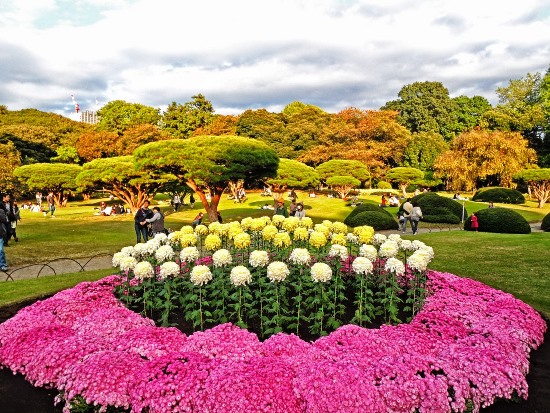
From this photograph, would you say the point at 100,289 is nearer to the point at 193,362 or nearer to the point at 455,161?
the point at 193,362

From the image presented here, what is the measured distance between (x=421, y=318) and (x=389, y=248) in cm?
139

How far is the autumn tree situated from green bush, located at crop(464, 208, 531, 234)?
24.7m

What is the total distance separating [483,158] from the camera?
4509 centimetres

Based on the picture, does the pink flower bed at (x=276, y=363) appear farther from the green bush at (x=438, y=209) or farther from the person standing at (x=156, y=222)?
the green bush at (x=438, y=209)

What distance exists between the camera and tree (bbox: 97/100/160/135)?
6438cm

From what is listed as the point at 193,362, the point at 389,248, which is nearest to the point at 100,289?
the point at 193,362

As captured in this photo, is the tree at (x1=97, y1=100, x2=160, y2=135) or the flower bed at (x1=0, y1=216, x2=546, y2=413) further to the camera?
the tree at (x1=97, y1=100, x2=160, y2=135)

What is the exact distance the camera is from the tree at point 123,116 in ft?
211

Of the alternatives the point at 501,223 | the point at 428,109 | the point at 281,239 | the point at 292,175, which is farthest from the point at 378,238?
the point at 428,109

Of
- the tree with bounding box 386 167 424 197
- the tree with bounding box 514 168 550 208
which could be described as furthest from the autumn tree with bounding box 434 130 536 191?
the tree with bounding box 514 168 550 208

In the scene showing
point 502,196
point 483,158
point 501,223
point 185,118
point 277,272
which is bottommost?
point 501,223

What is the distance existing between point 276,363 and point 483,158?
47452mm

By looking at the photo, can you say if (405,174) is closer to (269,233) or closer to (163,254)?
(269,233)

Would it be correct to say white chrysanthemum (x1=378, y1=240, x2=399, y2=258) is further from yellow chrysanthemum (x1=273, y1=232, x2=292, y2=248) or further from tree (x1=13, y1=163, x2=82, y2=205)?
tree (x1=13, y1=163, x2=82, y2=205)
